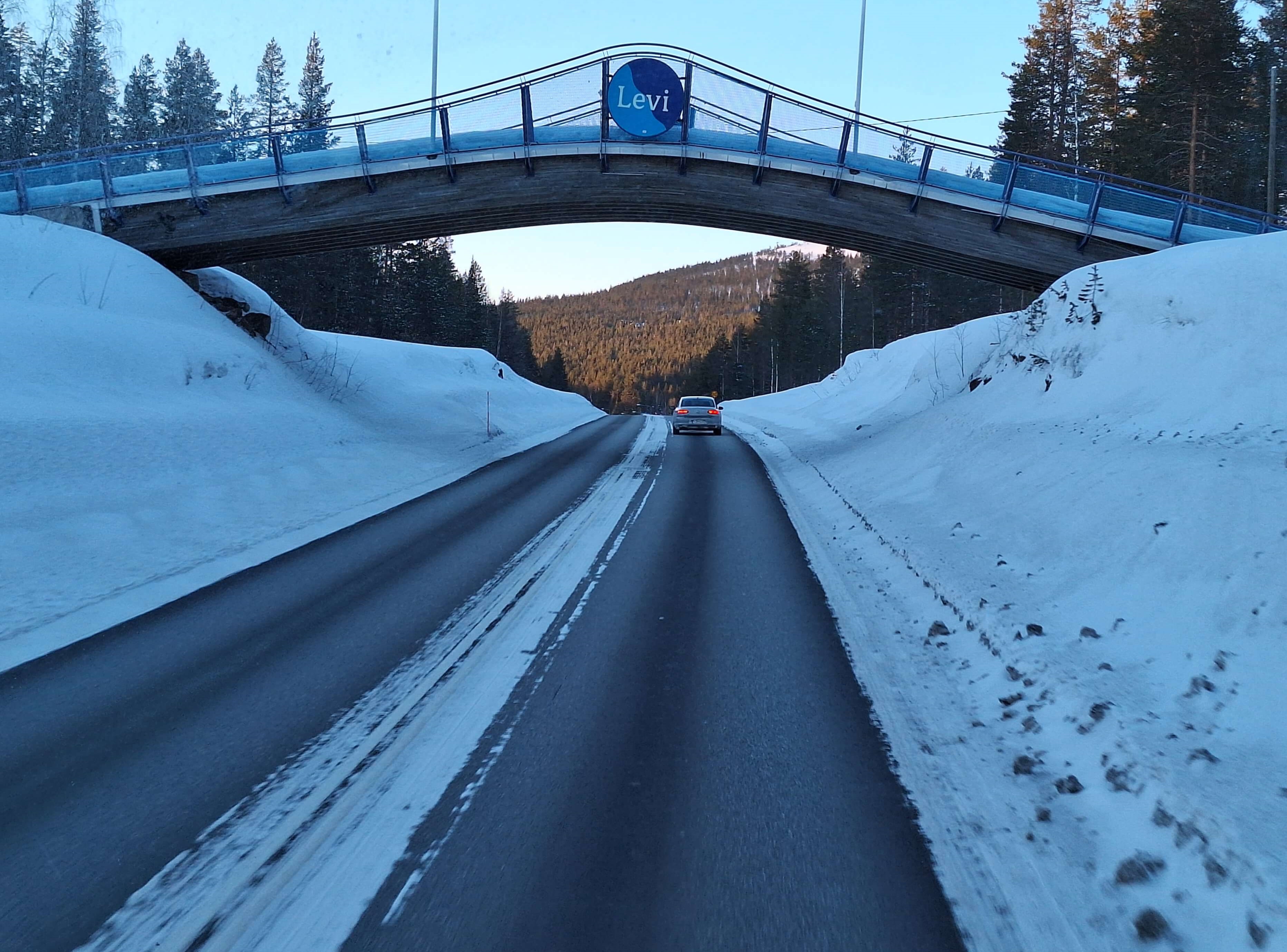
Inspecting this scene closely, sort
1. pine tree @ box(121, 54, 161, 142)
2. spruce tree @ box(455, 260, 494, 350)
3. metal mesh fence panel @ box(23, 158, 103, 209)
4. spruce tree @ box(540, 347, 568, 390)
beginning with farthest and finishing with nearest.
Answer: spruce tree @ box(540, 347, 568, 390) → spruce tree @ box(455, 260, 494, 350) → pine tree @ box(121, 54, 161, 142) → metal mesh fence panel @ box(23, 158, 103, 209)

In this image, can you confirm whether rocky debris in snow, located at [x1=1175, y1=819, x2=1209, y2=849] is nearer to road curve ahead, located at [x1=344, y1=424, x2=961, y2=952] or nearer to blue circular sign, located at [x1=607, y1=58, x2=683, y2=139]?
road curve ahead, located at [x1=344, y1=424, x2=961, y2=952]

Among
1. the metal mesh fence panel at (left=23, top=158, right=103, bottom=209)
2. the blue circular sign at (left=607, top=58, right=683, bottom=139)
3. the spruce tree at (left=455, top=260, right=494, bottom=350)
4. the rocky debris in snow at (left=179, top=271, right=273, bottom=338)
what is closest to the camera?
the blue circular sign at (left=607, top=58, right=683, bottom=139)

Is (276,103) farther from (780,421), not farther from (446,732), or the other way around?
(446,732)

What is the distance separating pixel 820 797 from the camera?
162 inches

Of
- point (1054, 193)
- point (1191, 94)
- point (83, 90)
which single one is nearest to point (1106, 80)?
point (1191, 94)

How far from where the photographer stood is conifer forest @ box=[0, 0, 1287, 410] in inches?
1321

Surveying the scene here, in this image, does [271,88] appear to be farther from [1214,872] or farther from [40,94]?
[1214,872]

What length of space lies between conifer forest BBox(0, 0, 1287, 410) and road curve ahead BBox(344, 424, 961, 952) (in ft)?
64.8

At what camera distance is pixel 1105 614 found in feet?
19.6

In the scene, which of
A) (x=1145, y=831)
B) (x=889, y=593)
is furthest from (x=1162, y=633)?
(x=889, y=593)

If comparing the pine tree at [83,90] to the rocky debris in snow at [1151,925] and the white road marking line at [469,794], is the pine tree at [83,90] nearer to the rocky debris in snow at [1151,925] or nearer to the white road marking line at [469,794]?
the white road marking line at [469,794]

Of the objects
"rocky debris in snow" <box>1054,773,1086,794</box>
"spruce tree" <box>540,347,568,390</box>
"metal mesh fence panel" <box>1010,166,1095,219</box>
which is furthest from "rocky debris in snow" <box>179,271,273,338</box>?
"spruce tree" <box>540,347,568,390</box>

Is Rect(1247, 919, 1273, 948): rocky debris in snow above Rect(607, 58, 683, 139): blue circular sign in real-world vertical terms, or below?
below

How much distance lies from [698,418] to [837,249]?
15.5m
